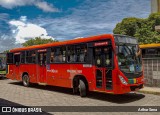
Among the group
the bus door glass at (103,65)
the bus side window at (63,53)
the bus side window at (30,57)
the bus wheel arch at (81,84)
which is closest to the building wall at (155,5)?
the bus side window at (30,57)

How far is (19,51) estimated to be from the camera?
18.1 metres

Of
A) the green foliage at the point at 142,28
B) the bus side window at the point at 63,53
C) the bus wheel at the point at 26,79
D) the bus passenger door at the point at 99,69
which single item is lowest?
the bus wheel at the point at 26,79

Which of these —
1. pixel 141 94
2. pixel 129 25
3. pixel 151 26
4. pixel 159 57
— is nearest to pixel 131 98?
pixel 141 94

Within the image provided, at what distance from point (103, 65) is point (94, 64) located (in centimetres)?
62

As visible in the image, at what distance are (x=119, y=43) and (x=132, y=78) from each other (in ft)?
5.38

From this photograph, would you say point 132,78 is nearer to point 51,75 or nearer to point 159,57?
point 159,57

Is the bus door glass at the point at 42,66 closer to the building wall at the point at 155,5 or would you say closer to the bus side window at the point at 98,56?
the bus side window at the point at 98,56

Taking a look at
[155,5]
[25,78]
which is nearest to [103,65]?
[25,78]

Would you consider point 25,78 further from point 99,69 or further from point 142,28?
point 142,28

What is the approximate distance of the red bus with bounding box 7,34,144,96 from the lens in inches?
416

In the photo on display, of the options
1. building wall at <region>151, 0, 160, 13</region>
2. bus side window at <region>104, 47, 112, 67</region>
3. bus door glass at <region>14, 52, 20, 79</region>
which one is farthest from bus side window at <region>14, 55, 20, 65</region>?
building wall at <region>151, 0, 160, 13</region>

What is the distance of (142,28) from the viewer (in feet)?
148

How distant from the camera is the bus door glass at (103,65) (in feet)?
35.2

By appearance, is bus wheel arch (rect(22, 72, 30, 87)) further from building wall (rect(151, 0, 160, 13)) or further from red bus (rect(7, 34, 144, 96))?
building wall (rect(151, 0, 160, 13))
